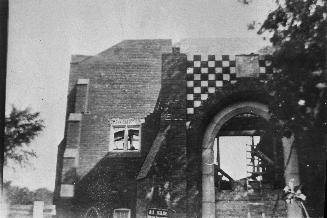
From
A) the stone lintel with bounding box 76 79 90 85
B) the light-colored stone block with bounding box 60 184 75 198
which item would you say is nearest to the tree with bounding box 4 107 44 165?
the light-colored stone block with bounding box 60 184 75 198

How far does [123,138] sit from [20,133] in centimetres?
363

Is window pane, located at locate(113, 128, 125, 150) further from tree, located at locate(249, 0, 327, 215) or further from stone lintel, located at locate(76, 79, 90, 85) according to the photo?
tree, located at locate(249, 0, 327, 215)

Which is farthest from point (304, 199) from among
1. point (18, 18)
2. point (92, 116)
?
point (18, 18)

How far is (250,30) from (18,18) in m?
5.41

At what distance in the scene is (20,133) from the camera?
29.2 feet

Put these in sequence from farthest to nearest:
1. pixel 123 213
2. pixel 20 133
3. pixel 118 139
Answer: pixel 118 139, pixel 123 213, pixel 20 133

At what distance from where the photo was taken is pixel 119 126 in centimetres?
1171

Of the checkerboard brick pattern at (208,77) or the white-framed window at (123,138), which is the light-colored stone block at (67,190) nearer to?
the white-framed window at (123,138)

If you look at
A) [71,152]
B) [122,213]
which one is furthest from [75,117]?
[122,213]

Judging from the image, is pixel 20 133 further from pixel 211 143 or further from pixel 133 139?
pixel 211 143

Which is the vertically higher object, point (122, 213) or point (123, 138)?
point (123, 138)

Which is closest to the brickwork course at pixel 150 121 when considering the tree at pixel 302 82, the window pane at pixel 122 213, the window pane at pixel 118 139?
the window pane at pixel 122 213

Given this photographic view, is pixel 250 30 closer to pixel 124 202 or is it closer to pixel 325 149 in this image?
pixel 325 149

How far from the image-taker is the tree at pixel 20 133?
8.55 m
